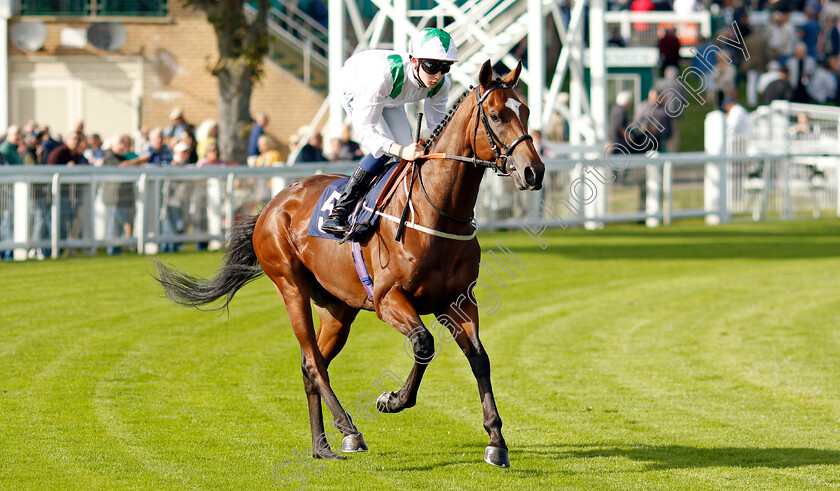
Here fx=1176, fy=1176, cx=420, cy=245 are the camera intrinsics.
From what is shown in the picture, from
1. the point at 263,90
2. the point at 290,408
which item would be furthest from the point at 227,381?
the point at 263,90

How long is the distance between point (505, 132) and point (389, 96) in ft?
2.86

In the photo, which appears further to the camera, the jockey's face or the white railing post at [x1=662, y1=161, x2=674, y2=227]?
the white railing post at [x1=662, y1=161, x2=674, y2=227]

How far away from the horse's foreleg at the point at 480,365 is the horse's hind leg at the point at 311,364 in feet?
2.38

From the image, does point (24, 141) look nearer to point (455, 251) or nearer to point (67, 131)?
point (67, 131)

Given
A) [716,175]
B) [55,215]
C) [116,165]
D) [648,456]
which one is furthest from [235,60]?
[648,456]

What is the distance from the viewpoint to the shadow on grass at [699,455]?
5887 mm

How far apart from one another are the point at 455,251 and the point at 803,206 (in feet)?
53.7

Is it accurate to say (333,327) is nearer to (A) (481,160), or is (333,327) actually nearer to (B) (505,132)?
(A) (481,160)

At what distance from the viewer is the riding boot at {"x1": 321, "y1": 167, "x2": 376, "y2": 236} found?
6.11 metres

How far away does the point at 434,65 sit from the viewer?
578cm

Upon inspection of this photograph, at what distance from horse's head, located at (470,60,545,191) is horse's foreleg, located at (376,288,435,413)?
0.81 metres

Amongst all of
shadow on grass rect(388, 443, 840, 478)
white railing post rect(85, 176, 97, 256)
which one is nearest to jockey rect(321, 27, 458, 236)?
shadow on grass rect(388, 443, 840, 478)

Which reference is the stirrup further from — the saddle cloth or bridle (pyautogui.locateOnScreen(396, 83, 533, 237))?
bridle (pyautogui.locateOnScreen(396, 83, 533, 237))

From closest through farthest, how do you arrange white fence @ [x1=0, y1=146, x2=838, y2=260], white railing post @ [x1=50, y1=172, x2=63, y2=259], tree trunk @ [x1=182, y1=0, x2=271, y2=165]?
white railing post @ [x1=50, y1=172, x2=63, y2=259], white fence @ [x1=0, y1=146, x2=838, y2=260], tree trunk @ [x1=182, y1=0, x2=271, y2=165]
